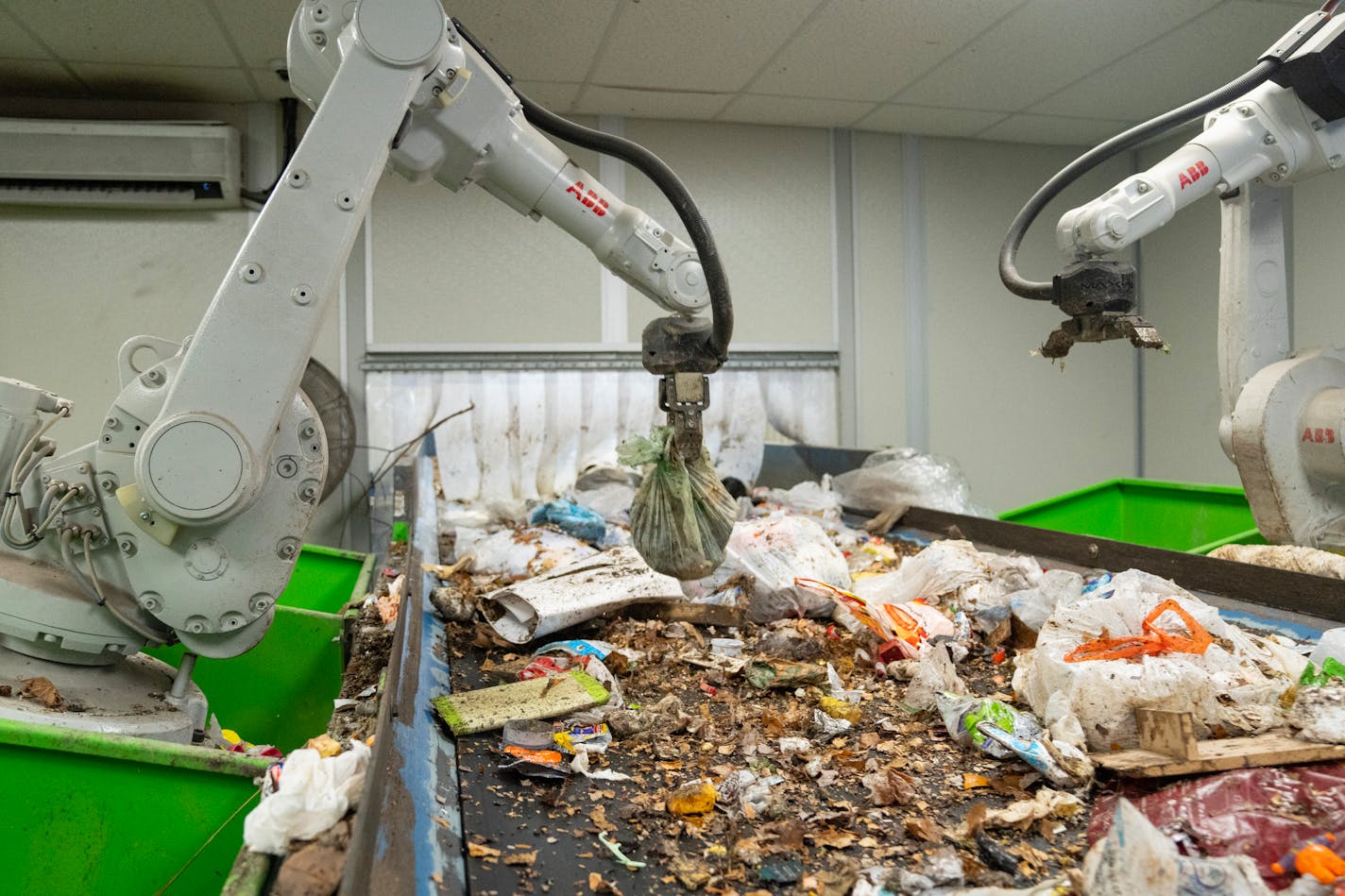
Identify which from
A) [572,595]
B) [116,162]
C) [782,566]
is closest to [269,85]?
[116,162]

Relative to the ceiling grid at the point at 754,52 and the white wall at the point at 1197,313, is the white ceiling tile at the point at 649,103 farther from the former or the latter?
the white wall at the point at 1197,313

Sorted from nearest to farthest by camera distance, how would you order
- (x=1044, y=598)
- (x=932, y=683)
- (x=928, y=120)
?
(x=932, y=683) < (x=1044, y=598) < (x=928, y=120)

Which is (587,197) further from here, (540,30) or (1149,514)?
(1149,514)

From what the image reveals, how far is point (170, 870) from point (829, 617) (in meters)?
1.58

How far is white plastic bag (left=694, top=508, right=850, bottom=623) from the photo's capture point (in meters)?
2.25

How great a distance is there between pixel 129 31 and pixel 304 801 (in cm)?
395

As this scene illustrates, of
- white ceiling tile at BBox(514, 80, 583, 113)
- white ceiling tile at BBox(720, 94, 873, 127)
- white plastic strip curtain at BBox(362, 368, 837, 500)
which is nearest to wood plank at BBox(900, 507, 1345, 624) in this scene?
white plastic strip curtain at BBox(362, 368, 837, 500)

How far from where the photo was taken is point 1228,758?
1.24m

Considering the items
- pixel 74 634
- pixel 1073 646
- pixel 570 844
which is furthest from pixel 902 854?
pixel 74 634

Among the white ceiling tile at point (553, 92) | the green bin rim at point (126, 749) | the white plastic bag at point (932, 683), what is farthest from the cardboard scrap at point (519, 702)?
the white ceiling tile at point (553, 92)

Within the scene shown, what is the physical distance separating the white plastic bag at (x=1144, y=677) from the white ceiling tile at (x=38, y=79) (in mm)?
4896

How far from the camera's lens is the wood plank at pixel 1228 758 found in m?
1.24

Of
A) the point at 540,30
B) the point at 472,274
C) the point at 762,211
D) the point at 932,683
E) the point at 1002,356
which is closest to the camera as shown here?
the point at 932,683

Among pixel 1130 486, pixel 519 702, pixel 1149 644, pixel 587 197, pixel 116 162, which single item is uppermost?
pixel 116 162
